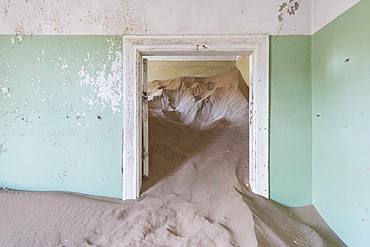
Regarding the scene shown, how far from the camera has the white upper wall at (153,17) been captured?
2.66 metres

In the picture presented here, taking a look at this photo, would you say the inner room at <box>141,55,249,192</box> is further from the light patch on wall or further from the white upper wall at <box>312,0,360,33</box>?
the white upper wall at <box>312,0,360,33</box>

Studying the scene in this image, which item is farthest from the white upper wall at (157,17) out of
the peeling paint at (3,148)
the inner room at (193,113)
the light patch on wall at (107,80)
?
the peeling paint at (3,148)

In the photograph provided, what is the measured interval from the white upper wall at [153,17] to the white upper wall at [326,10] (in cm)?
8

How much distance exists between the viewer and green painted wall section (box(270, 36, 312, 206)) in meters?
2.67

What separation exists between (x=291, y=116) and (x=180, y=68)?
4.73 metres

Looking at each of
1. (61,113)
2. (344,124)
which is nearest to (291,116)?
(344,124)

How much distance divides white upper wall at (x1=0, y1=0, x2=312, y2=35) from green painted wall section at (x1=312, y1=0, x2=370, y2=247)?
0.37m

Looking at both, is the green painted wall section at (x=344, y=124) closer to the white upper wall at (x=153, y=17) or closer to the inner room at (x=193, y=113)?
the white upper wall at (x=153, y=17)

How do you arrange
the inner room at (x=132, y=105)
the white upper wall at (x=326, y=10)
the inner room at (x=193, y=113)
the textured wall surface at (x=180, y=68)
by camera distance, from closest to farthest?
the white upper wall at (x=326, y=10) < the inner room at (x=132, y=105) < the inner room at (x=193, y=113) < the textured wall surface at (x=180, y=68)

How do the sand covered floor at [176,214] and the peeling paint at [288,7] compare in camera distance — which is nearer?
the sand covered floor at [176,214]

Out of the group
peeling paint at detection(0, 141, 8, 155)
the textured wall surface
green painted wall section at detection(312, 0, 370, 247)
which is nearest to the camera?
green painted wall section at detection(312, 0, 370, 247)

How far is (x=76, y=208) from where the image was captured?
2471mm

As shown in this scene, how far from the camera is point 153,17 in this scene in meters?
2.70

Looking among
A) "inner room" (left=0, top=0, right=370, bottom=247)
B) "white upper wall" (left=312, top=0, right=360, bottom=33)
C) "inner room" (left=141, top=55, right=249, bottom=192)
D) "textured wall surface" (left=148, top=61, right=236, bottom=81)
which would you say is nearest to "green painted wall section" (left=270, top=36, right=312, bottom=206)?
"inner room" (left=0, top=0, right=370, bottom=247)
